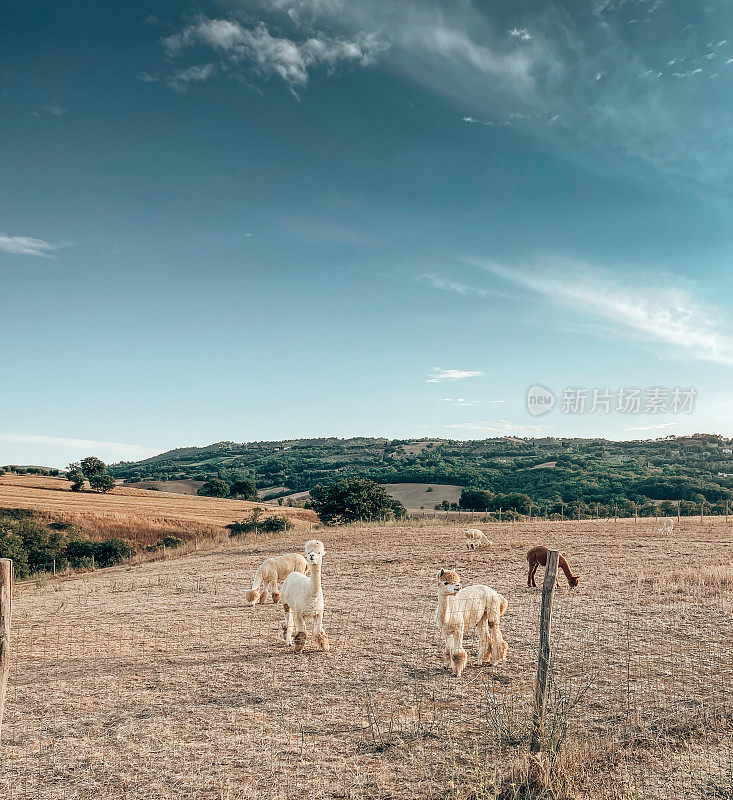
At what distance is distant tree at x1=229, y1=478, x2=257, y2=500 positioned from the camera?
111 metres

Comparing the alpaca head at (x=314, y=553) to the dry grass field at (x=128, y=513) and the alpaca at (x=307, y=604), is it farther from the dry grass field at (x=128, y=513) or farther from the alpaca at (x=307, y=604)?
the dry grass field at (x=128, y=513)

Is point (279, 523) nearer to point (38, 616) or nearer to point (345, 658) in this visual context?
point (38, 616)

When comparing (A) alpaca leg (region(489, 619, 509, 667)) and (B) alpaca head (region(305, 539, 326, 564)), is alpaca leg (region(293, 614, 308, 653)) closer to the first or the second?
(B) alpaca head (region(305, 539, 326, 564))

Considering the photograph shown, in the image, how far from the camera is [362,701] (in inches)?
304

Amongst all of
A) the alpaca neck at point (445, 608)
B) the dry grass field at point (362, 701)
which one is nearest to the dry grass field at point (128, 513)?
the dry grass field at point (362, 701)

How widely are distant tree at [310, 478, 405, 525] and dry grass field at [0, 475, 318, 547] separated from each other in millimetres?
4479

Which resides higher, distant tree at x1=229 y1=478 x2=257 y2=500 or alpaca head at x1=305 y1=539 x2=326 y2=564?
alpaca head at x1=305 y1=539 x2=326 y2=564

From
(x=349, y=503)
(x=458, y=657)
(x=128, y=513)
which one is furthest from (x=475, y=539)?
(x=128, y=513)

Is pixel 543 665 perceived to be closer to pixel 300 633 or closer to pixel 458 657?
pixel 458 657

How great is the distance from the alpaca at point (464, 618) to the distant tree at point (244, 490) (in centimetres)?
10597

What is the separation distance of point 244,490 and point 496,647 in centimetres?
10641

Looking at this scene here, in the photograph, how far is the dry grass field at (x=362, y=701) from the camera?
5.67m

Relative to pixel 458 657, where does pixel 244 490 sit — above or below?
below

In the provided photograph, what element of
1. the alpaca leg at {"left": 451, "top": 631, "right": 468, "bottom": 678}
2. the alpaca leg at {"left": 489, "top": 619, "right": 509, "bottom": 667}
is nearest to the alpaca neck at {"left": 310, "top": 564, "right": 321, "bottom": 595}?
the alpaca leg at {"left": 451, "top": 631, "right": 468, "bottom": 678}
